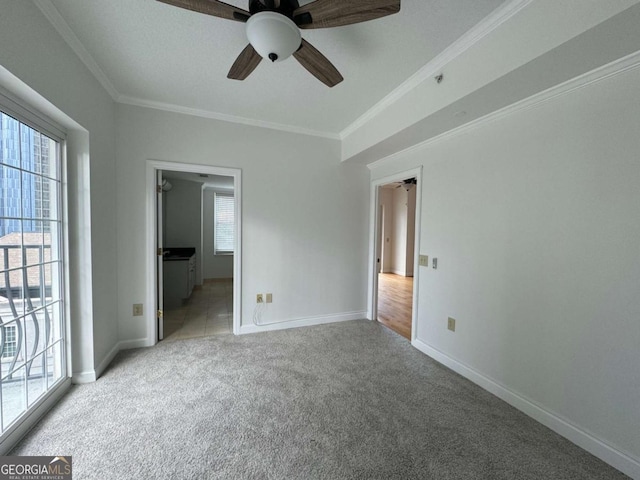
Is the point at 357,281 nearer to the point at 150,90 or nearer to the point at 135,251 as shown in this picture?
the point at 135,251

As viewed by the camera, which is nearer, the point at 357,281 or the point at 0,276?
the point at 0,276

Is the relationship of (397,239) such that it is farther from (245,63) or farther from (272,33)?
(272,33)

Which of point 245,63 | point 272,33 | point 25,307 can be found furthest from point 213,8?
point 25,307

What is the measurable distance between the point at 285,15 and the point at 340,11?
297 millimetres

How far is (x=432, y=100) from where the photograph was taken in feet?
6.88

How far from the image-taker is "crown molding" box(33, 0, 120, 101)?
155 centimetres

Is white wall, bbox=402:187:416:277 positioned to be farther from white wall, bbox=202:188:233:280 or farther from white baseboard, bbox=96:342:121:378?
white baseboard, bbox=96:342:121:378

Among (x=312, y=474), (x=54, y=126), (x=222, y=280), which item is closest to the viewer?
(x=312, y=474)

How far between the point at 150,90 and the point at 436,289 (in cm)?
349

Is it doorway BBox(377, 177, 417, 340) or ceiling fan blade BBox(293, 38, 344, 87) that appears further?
doorway BBox(377, 177, 417, 340)

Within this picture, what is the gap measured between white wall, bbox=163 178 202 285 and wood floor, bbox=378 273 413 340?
4224 millimetres

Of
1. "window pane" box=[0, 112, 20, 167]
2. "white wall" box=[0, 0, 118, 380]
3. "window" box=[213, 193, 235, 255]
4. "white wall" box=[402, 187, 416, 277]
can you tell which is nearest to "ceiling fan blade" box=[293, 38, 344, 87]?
"white wall" box=[0, 0, 118, 380]

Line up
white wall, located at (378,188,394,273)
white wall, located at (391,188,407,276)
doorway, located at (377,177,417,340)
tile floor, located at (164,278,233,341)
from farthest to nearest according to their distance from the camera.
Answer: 1. white wall, located at (378,188,394,273)
2. white wall, located at (391,188,407,276)
3. doorway, located at (377,177,417,340)
4. tile floor, located at (164,278,233,341)

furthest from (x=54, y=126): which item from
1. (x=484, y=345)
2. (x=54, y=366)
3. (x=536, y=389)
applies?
(x=536, y=389)
